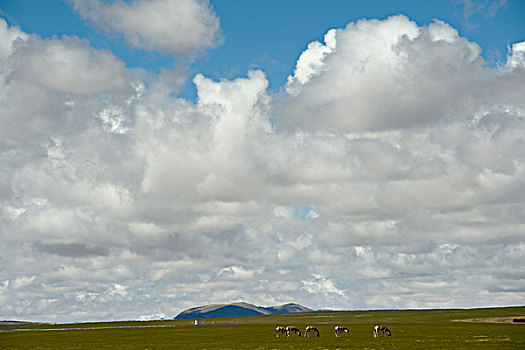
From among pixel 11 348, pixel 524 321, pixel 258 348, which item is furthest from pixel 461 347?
pixel 524 321

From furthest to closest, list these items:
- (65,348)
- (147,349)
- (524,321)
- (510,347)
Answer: (524,321)
(65,348)
(147,349)
(510,347)

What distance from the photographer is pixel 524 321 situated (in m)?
159

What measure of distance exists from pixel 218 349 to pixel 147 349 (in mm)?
10512

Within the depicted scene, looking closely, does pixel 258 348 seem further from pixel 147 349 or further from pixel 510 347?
pixel 510 347

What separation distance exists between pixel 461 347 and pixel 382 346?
9.36 m

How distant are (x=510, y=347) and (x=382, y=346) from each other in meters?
14.8

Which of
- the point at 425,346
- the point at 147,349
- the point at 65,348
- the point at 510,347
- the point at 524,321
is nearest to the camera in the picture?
the point at 510,347

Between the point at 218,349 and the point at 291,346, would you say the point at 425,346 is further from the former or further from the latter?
the point at 218,349

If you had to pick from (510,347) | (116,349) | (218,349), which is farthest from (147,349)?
(510,347)

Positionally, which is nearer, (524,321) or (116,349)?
(116,349)

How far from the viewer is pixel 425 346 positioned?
76.9m

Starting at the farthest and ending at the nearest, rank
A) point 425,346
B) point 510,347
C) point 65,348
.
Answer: point 65,348, point 425,346, point 510,347

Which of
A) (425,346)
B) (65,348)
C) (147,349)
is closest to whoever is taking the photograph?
(425,346)

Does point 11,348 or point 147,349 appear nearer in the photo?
point 147,349
